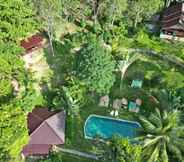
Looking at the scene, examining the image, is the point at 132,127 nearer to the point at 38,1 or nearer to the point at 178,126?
the point at 178,126

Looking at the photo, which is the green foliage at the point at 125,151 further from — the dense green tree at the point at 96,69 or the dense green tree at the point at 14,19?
the dense green tree at the point at 14,19

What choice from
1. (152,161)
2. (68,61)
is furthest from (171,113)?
(68,61)

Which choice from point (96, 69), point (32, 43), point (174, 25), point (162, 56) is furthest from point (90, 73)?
point (174, 25)

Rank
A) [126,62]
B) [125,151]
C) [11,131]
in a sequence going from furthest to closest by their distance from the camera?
1. [126,62]
2. [11,131]
3. [125,151]

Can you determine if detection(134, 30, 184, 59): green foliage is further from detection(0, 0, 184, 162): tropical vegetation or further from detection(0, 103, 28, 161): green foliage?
detection(0, 103, 28, 161): green foliage

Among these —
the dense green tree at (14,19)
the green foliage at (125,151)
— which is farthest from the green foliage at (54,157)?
the dense green tree at (14,19)

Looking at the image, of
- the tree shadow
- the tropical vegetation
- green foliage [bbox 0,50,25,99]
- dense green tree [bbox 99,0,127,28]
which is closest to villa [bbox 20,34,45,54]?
the tropical vegetation

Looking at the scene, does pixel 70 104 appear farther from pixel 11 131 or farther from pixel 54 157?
pixel 11 131
